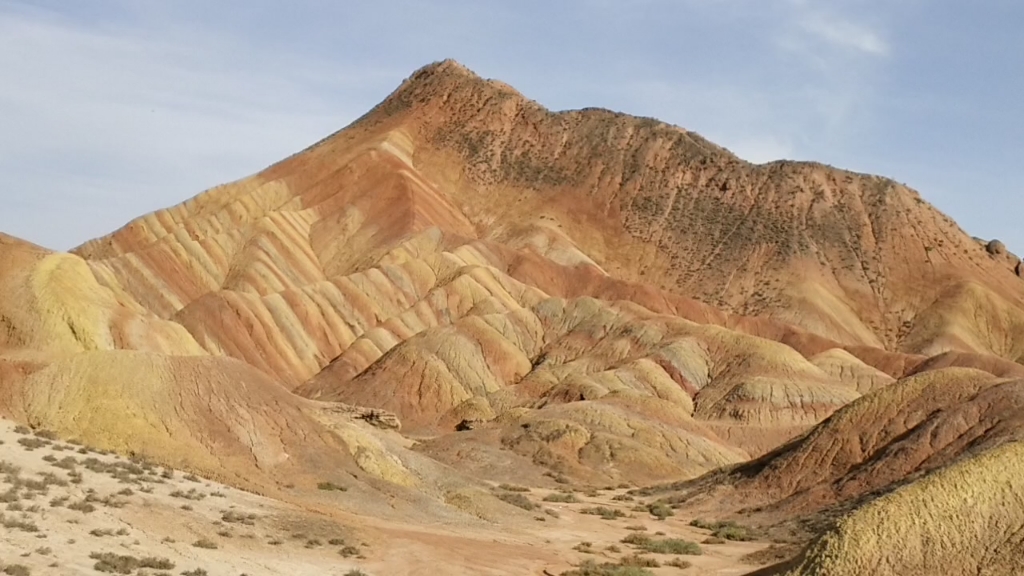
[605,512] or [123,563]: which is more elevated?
[605,512]

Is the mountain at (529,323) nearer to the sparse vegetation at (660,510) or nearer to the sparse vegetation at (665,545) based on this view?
the sparse vegetation at (660,510)

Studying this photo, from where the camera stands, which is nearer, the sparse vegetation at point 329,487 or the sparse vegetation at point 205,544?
the sparse vegetation at point 205,544

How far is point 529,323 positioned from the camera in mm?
89812

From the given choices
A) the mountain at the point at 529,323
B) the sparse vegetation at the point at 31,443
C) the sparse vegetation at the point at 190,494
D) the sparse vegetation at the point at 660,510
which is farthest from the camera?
the sparse vegetation at the point at 660,510

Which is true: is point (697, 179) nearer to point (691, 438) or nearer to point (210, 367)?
point (691, 438)

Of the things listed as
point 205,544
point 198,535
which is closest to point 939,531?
point 205,544

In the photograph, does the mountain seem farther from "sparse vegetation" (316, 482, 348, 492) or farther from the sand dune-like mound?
"sparse vegetation" (316, 482, 348, 492)

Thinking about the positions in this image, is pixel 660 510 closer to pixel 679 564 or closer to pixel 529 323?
pixel 679 564

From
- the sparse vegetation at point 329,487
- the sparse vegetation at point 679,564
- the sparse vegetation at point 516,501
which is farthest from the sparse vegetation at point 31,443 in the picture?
the sparse vegetation at point 516,501

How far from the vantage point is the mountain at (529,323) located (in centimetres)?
3538

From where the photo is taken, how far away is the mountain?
35.4 m

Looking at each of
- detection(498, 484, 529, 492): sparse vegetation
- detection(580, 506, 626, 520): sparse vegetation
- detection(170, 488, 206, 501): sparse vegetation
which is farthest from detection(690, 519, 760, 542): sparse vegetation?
detection(170, 488, 206, 501): sparse vegetation

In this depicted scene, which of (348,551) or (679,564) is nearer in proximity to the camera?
(348,551)

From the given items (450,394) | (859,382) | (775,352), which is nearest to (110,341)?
(450,394)
